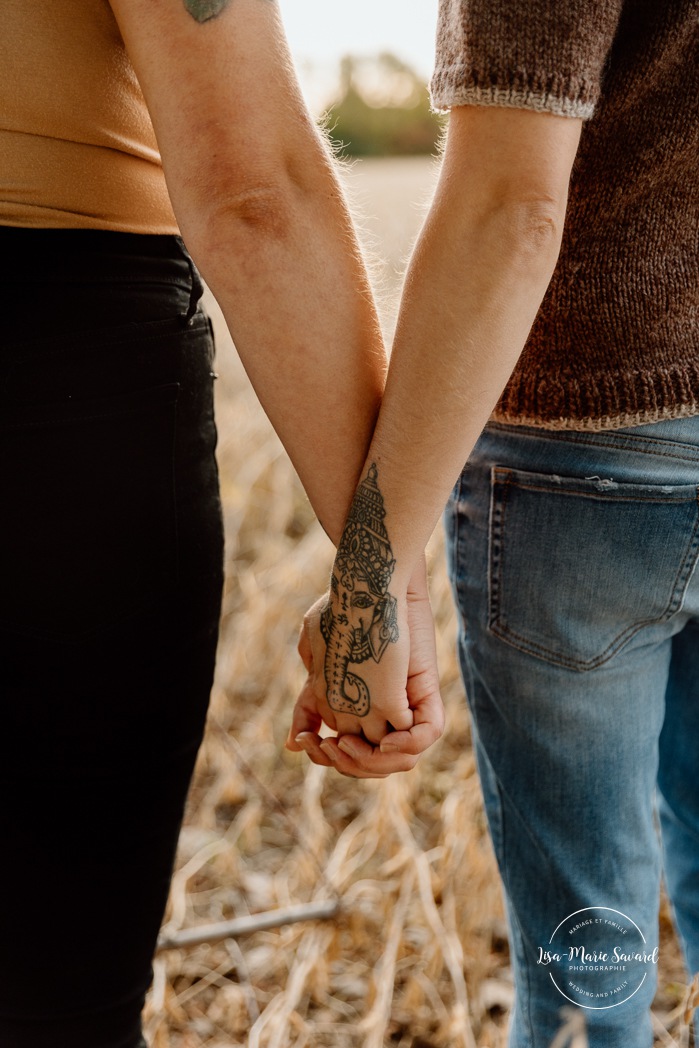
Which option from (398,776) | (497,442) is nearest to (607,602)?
(497,442)

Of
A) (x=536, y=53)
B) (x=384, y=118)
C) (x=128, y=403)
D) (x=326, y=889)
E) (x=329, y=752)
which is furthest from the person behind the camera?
(x=384, y=118)

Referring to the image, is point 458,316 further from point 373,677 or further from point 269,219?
point 373,677

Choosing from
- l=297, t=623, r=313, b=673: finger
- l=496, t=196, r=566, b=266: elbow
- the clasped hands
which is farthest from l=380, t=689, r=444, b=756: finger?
l=496, t=196, r=566, b=266: elbow

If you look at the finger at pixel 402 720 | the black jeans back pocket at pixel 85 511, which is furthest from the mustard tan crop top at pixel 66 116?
the finger at pixel 402 720

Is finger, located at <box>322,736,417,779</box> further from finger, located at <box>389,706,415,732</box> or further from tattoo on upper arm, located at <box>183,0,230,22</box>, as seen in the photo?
tattoo on upper arm, located at <box>183,0,230,22</box>

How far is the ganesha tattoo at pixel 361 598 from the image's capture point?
0.77 m

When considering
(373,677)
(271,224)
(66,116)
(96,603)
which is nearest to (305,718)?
(373,677)

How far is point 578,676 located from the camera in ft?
2.76

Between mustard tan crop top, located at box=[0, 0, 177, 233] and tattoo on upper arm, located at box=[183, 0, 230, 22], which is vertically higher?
tattoo on upper arm, located at box=[183, 0, 230, 22]

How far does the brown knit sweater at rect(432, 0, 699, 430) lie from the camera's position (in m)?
0.64

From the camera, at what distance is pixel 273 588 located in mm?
2580

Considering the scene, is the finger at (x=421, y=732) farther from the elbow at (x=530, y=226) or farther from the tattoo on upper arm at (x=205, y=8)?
the tattoo on upper arm at (x=205, y=8)

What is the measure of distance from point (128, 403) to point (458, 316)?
0.92ft

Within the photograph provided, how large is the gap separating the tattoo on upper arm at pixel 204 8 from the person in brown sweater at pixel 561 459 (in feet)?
0.57
